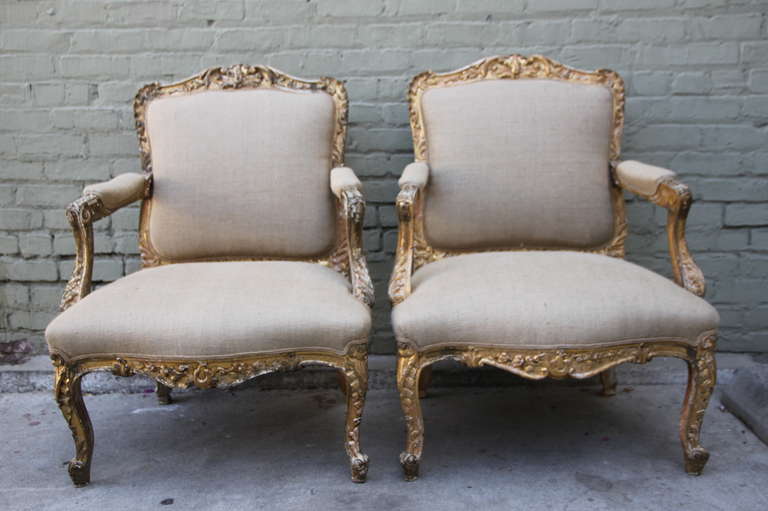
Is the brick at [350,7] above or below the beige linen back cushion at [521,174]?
above

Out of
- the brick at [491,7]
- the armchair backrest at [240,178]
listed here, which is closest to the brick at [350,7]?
the brick at [491,7]

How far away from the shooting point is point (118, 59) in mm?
2512

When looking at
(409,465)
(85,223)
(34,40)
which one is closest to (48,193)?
(34,40)

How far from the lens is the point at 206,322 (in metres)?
1.70

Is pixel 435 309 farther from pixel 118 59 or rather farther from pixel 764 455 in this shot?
pixel 118 59

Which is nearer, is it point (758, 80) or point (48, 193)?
point (758, 80)

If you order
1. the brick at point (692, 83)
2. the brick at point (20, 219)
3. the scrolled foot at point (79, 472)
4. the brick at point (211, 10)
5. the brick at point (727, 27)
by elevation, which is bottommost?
the scrolled foot at point (79, 472)

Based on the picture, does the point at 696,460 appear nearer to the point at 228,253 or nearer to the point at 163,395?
the point at 228,253

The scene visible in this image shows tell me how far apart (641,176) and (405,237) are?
71 centimetres

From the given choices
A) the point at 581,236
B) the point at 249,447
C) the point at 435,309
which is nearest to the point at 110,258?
the point at 249,447

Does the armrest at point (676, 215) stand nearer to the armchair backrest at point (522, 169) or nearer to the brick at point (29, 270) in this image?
the armchair backrest at point (522, 169)

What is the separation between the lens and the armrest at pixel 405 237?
192 centimetres

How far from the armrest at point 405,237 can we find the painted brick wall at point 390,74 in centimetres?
58

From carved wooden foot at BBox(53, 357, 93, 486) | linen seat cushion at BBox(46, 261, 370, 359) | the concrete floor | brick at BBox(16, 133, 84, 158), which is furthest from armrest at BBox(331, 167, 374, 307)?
brick at BBox(16, 133, 84, 158)
